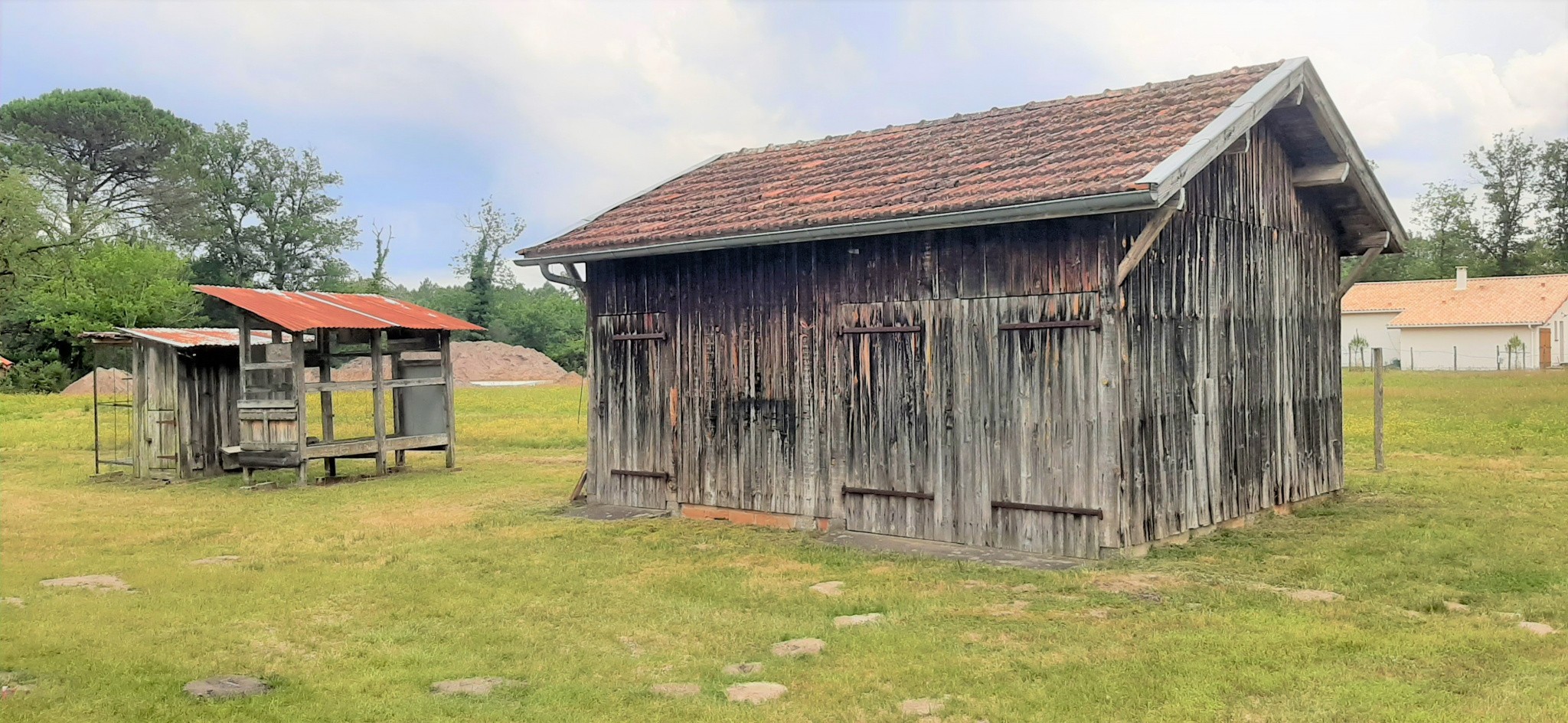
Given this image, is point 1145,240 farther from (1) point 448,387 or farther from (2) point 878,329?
(1) point 448,387

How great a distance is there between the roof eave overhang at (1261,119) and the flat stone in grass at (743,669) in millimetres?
4980

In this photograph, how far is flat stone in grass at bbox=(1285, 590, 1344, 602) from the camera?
8.36m

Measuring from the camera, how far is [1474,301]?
5703 centimetres

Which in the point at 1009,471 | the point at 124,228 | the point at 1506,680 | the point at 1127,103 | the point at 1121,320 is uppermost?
the point at 124,228

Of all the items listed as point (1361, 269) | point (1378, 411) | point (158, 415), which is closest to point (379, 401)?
point (158, 415)

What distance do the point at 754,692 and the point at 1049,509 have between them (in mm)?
4830

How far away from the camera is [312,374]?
55062 mm

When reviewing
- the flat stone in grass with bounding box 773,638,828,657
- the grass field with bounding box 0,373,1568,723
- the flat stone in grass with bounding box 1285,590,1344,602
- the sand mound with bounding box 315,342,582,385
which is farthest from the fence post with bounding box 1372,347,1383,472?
the sand mound with bounding box 315,342,582,385

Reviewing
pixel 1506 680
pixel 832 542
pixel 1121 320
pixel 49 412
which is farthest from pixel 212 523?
pixel 49 412

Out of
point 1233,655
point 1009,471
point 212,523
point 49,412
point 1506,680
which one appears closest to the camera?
point 1506,680

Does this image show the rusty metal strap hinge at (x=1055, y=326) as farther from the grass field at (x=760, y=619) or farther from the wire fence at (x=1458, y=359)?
the wire fence at (x=1458, y=359)

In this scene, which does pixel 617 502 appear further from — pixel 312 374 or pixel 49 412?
pixel 312 374

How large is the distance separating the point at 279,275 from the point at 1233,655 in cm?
6525

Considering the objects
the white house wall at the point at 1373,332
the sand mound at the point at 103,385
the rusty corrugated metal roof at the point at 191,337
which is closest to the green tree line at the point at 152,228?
the sand mound at the point at 103,385
